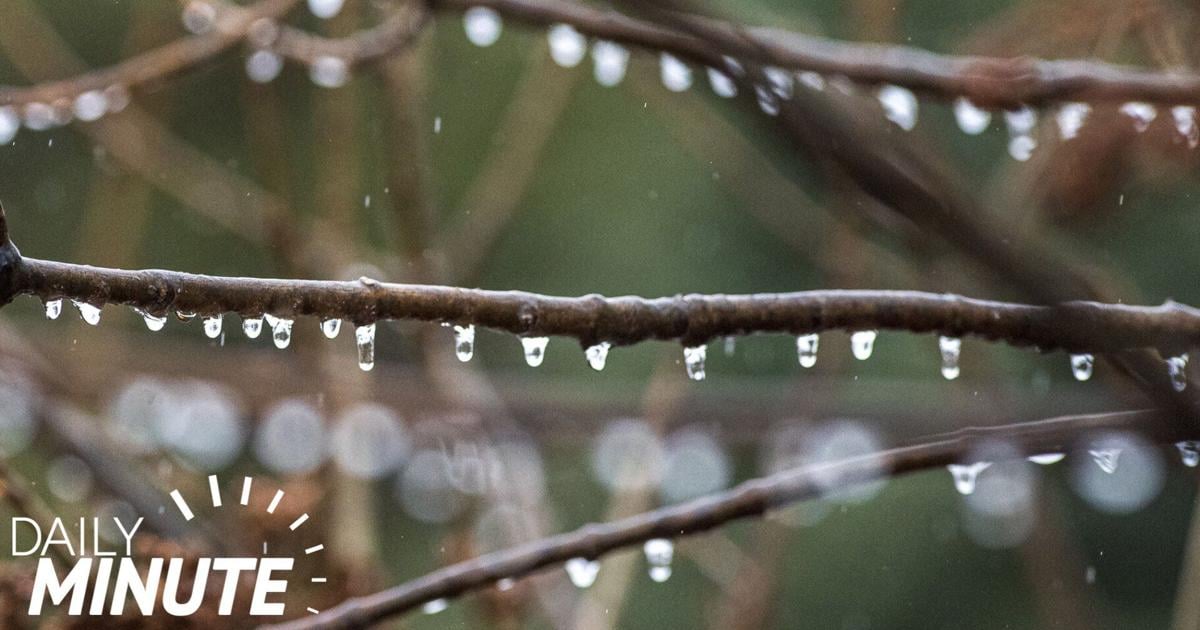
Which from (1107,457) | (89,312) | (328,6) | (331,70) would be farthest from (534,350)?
(328,6)

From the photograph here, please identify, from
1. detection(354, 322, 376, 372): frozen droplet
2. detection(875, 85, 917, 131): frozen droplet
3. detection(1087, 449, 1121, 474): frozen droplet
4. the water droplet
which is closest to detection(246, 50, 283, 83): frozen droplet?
the water droplet

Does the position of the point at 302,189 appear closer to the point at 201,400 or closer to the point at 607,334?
the point at 201,400

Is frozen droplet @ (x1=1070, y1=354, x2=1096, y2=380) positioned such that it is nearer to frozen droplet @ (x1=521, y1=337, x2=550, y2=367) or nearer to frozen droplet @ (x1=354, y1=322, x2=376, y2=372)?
frozen droplet @ (x1=521, y1=337, x2=550, y2=367)

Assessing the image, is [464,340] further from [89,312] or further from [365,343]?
[89,312]

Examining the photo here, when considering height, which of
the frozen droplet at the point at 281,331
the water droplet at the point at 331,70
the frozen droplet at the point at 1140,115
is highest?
the water droplet at the point at 331,70

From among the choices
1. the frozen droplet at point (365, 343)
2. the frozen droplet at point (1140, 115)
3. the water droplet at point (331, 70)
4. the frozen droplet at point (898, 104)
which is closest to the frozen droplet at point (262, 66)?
the water droplet at point (331, 70)

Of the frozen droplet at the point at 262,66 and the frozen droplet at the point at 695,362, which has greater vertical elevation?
the frozen droplet at the point at 262,66

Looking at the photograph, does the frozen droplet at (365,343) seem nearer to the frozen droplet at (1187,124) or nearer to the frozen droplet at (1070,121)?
the frozen droplet at (1187,124)

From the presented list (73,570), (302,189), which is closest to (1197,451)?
(73,570)
